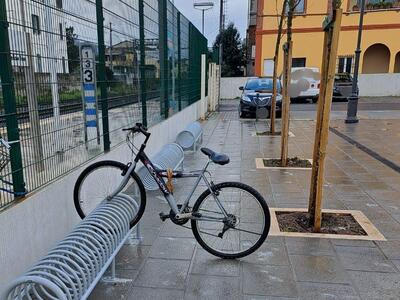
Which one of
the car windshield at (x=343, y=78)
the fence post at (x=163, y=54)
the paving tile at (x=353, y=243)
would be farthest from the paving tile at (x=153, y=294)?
the car windshield at (x=343, y=78)

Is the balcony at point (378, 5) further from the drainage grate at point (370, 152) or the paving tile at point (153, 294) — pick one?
the paving tile at point (153, 294)

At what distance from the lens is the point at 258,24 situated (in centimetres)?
2542

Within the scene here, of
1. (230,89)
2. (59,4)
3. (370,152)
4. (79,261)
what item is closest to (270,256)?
(79,261)

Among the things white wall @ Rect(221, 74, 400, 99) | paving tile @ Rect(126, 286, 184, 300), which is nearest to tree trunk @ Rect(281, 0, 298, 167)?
paving tile @ Rect(126, 286, 184, 300)

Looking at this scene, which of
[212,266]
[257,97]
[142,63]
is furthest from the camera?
[257,97]

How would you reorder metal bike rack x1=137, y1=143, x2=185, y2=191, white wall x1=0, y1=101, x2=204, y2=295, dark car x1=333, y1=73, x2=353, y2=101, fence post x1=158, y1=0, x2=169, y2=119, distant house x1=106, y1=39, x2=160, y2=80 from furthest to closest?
dark car x1=333, y1=73, x2=353, y2=101, fence post x1=158, y1=0, x2=169, y2=119, metal bike rack x1=137, y1=143, x2=185, y2=191, distant house x1=106, y1=39, x2=160, y2=80, white wall x1=0, y1=101, x2=204, y2=295

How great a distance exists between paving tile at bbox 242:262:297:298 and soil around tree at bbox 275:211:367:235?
784 mm

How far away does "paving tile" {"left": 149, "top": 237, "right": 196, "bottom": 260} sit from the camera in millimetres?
3268

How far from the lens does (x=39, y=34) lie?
2.92 meters

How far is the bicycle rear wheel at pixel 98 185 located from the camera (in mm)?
3432

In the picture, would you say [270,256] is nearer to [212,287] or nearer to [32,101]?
[212,287]

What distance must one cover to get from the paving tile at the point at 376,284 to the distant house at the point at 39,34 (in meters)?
2.93

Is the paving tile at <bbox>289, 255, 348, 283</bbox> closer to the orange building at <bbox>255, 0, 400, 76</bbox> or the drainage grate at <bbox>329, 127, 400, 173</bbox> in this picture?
the drainage grate at <bbox>329, 127, 400, 173</bbox>

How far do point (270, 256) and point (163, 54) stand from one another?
4.79 m
